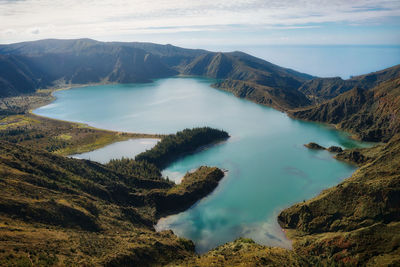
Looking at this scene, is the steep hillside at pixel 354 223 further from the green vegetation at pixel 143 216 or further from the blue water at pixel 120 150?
the blue water at pixel 120 150

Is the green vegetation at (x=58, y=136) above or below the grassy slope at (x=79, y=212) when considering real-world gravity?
below

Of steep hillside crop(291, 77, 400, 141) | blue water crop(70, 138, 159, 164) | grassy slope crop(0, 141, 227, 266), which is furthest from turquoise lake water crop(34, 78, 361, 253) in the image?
steep hillside crop(291, 77, 400, 141)

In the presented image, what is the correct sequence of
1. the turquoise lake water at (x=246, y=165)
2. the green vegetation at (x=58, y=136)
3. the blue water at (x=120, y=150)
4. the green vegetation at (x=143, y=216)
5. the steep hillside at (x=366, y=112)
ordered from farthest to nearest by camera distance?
1. the steep hillside at (x=366, y=112)
2. the green vegetation at (x=58, y=136)
3. the blue water at (x=120, y=150)
4. the turquoise lake water at (x=246, y=165)
5. the green vegetation at (x=143, y=216)

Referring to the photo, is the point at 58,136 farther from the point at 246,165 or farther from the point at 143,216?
the point at 246,165

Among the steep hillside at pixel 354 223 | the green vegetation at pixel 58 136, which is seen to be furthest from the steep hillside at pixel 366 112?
the green vegetation at pixel 58 136

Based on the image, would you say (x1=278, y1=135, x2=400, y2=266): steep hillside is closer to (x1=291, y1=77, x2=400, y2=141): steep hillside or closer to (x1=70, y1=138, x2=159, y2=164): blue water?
(x1=291, y1=77, x2=400, y2=141): steep hillside

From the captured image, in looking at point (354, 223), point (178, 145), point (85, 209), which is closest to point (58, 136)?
point (178, 145)
